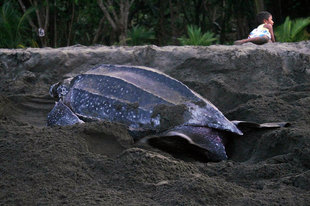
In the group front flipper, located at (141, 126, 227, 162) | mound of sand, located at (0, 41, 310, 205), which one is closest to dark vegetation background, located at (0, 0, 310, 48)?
mound of sand, located at (0, 41, 310, 205)

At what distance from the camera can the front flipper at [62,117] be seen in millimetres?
2379

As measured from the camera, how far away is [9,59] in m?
3.45

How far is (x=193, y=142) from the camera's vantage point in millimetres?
1944

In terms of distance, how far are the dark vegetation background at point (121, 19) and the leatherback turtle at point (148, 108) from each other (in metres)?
3.55

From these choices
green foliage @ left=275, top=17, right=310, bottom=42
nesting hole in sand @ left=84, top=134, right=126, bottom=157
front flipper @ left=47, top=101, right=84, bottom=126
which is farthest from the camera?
green foliage @ left=275, top=17, right=310, bottom=42

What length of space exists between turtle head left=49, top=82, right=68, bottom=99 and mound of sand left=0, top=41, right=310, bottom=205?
0.33 ft

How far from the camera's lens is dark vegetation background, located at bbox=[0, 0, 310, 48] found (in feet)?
20.4

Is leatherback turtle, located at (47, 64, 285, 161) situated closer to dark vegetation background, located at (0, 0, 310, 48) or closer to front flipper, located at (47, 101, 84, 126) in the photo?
front flipper, located at (47, 101, 84, 126)

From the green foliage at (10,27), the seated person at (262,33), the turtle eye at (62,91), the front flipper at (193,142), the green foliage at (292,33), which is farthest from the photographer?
the green foliage at (10,27)

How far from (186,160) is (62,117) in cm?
87

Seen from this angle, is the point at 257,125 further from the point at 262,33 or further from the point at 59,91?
the point at 262,33

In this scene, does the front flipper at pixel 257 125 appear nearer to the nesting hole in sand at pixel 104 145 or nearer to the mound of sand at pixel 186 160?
the mound of sand at pixel 186 160

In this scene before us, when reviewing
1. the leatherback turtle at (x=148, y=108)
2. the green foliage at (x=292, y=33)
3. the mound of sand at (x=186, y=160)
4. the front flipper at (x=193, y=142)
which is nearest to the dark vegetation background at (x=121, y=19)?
the green foliage at (x=292, y=33)

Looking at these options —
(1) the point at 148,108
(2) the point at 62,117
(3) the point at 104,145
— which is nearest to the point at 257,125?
(1) the point at 148,108
